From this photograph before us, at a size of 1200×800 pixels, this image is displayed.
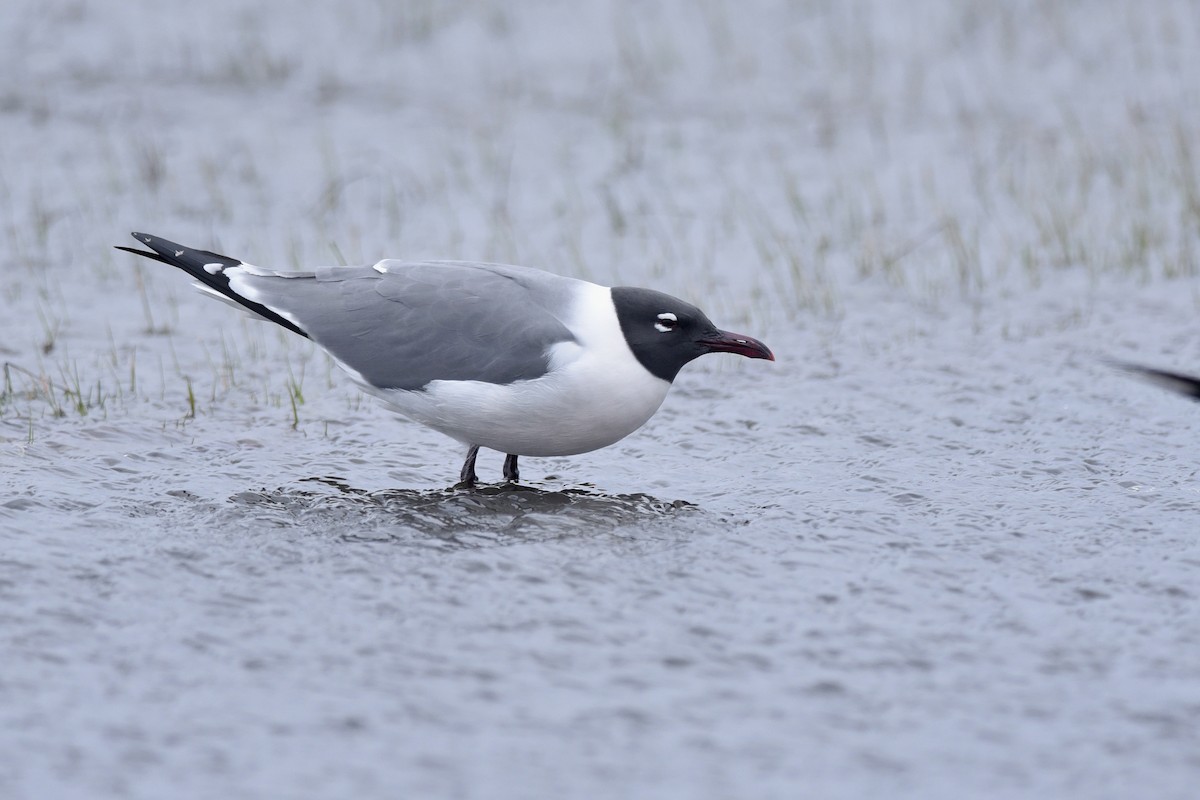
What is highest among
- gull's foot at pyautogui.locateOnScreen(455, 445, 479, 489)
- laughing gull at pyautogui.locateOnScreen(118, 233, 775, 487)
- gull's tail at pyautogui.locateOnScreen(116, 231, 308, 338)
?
gull's tail at pyautogui.locateOnScreen(116, 231, 308, 338)

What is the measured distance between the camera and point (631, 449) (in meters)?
7.26

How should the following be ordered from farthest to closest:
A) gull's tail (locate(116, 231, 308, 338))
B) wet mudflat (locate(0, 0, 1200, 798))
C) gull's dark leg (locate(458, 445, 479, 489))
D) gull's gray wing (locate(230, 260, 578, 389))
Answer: gull's tail (locate(116, 231, 308, 338)) < gull's dark leg (locate(458, 445, 479, 489)) < gull's gray wing (locate(230, 260, 578, 389)) < wet mudflat (locate(0, 0, 1200, 798))

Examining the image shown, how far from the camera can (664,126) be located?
44.5 feet

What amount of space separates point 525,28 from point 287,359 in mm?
8369

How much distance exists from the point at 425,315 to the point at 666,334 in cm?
103

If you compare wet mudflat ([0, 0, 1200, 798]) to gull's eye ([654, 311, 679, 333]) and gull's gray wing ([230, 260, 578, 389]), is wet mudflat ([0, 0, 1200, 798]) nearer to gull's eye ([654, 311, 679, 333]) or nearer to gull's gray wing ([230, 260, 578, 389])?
gull's gray wing ([230, 260, 578, 389])

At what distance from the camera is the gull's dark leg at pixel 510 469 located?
6.69m

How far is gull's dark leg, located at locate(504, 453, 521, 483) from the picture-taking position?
669cm

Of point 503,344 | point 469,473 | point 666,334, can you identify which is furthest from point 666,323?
point 469,473

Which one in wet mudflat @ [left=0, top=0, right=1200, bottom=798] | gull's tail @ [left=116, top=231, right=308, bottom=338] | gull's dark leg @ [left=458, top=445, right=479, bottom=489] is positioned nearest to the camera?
wet mudflat @ [left=0, top=0, right=1200, bottom=798]

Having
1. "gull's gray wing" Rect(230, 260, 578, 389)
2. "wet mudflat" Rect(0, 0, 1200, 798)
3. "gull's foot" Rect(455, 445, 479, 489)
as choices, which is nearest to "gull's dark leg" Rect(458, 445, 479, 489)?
"gull's foot" Rect(455, 445, 479, 489)

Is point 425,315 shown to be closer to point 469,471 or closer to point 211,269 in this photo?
point 469,471

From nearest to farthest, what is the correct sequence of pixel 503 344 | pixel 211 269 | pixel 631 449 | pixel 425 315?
pixel 503 344, pixel 425 315, pixel 211 269, pixel 631 449

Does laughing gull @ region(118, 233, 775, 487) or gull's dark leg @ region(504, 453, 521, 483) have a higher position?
laughing gull @ region(118, 233, 775, 487)
